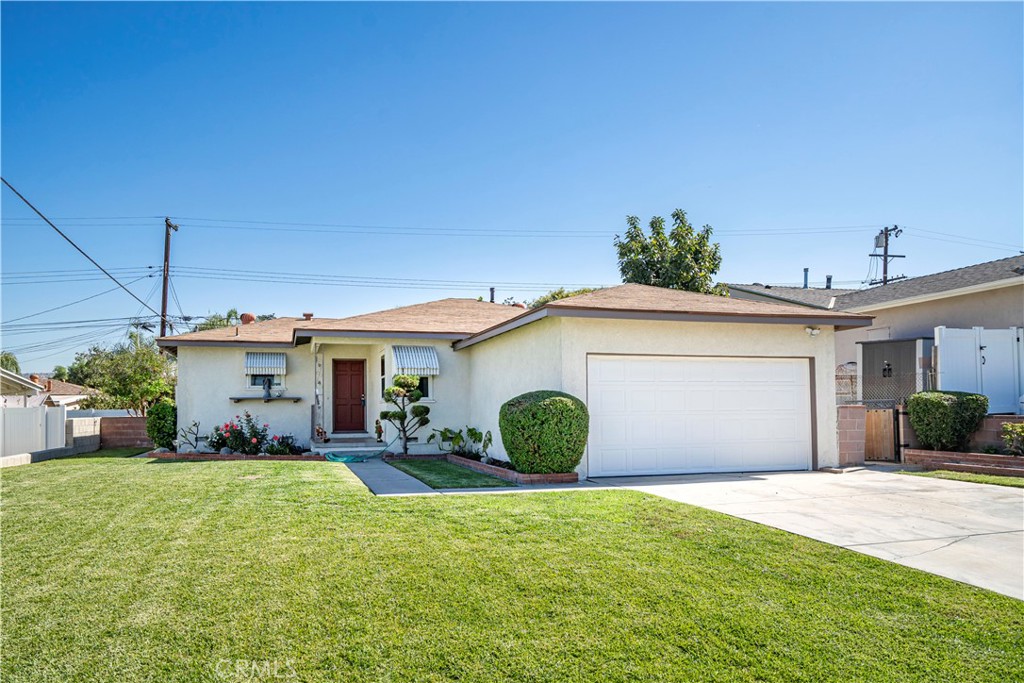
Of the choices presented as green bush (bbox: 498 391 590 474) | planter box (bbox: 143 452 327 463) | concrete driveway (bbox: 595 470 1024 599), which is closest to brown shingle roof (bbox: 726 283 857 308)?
concrete driveway (bbox: 595 470 1024 599)

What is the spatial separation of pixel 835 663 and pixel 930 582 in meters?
1.82

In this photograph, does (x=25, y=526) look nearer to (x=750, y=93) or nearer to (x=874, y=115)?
(x=750, y=93)

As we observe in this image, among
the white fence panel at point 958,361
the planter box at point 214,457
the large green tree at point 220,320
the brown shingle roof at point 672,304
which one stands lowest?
the planter box at point 214,457

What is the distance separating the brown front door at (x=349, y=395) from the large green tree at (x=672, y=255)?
44.7 ft

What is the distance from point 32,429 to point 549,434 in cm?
1378

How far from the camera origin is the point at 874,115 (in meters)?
15.4

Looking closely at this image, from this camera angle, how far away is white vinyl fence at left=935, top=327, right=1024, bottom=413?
47.5 ft

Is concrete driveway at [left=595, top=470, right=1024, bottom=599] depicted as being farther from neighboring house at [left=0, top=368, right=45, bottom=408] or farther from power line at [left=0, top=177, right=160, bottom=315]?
neighboring house at [left=0, top=368, right=45, bottom=408]

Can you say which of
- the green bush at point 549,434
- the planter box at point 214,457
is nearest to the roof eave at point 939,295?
the green bush at point 549,434

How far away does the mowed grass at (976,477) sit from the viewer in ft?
33.6

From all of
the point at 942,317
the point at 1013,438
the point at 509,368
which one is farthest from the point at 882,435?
the point at 509,368

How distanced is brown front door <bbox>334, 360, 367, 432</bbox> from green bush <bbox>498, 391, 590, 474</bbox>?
36.9 feet

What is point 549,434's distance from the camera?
1037 centimetres

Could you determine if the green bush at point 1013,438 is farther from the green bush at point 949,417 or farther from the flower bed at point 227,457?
the flower bed at point 227,457
